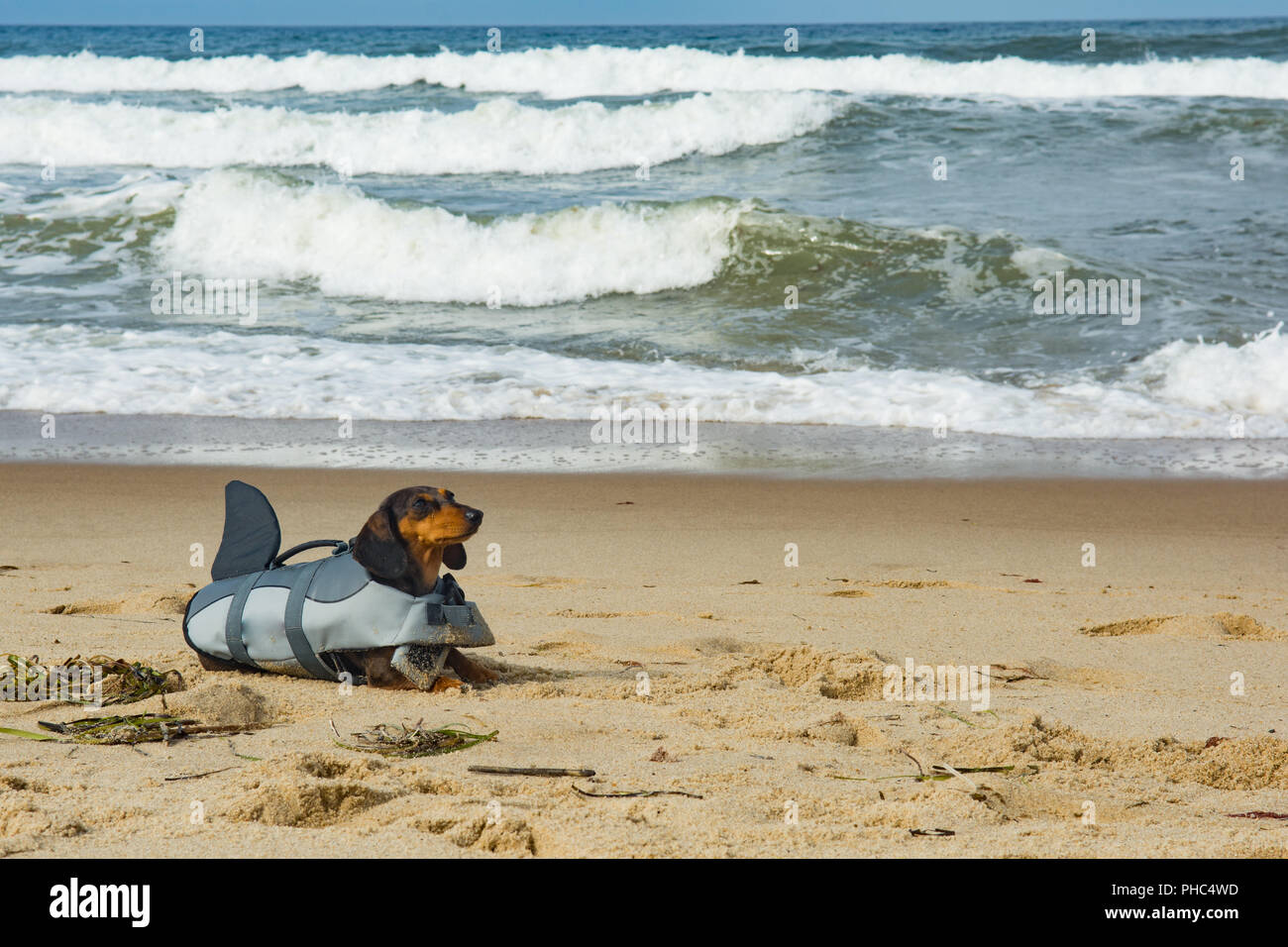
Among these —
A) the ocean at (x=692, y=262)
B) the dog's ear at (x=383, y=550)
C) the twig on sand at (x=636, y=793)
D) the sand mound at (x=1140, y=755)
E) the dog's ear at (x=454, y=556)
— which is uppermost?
the ocean at (x=692, y=262)

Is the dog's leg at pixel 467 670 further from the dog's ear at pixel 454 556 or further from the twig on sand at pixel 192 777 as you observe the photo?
the twig on sand at pixel 192 777

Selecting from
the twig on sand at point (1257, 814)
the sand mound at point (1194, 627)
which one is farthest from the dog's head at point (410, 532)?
the sand mound at point (1194, 627)

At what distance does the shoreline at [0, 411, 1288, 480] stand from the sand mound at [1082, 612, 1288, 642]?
1.99 m

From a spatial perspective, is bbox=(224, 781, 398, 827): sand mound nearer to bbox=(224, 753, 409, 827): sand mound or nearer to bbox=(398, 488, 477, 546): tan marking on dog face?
bbox=(224, 753, 409, 827): sand mound

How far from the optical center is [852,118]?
18.4m

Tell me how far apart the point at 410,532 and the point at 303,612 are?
0.36 meters

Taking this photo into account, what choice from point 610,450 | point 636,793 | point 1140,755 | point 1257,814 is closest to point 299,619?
point 636,793

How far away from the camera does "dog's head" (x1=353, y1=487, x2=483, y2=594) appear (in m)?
2.96

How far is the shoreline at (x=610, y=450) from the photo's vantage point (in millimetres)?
6121

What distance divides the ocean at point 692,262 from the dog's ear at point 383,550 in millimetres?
4055

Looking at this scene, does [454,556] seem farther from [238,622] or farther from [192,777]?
[192,777]

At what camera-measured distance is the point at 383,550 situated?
2982 millimetres

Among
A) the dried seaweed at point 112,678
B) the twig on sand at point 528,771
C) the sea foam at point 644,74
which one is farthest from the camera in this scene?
the sea foam at point 644,74

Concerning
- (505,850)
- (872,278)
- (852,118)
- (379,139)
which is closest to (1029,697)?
(505,850)
